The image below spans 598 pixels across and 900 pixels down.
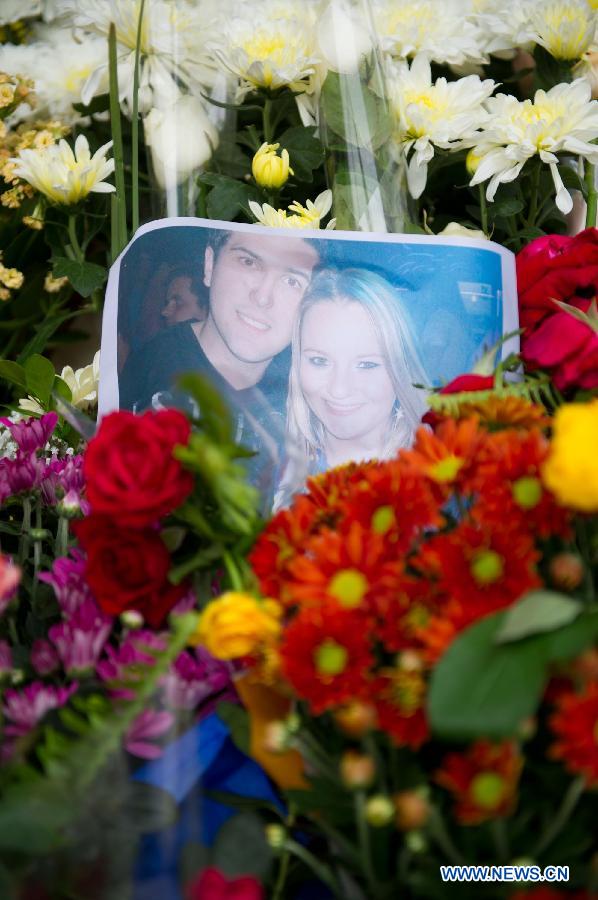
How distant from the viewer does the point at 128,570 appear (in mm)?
396

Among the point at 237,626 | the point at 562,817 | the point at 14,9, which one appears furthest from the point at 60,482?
the point at 14,9

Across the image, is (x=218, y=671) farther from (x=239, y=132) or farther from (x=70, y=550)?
(x=239, y=132)

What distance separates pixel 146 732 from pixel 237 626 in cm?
6

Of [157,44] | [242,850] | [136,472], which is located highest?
[157,44]

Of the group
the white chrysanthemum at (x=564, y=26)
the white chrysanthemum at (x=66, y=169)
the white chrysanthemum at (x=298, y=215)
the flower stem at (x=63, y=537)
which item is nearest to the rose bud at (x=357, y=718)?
the flower stem at (x=63, y=537)

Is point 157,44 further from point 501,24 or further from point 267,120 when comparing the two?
point 501,24

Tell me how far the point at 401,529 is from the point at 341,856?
12cm

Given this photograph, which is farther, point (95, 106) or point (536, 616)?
point (95, 106)

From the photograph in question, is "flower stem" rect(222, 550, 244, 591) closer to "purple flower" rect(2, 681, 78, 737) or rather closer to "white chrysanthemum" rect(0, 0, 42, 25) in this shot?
"purple flower" rect(2, 681, 78, 737)

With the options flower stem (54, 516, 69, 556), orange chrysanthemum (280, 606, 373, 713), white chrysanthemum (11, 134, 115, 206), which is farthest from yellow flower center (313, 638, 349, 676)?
white chrysanthemum (11, 134, 115, 206)

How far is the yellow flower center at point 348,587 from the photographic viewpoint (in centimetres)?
31

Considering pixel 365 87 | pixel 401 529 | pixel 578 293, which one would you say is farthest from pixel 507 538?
pixel 365 87

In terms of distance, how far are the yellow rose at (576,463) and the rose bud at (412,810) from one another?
0.11 m

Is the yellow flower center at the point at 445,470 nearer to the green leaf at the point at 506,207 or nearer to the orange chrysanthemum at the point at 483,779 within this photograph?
the orange chrysanthemum at the point at 483,779
